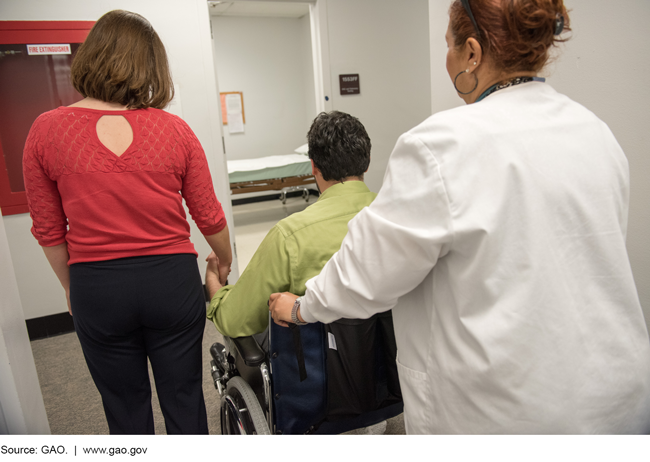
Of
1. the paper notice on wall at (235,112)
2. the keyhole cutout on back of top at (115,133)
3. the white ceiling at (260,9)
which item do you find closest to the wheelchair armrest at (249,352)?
the keyhole cutout on back of top at (115,133)

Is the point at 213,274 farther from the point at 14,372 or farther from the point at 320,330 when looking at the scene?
the point at 14,372

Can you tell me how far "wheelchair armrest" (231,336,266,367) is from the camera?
4.04 feet

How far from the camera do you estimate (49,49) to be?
2.68 metres

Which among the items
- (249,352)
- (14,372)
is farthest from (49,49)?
(14,372)

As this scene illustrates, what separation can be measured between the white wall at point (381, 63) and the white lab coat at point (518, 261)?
3.07m

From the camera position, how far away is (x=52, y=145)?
1.05 m

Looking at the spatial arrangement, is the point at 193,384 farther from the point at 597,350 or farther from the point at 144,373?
the point at 597,350

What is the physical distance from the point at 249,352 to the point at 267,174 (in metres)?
4.70

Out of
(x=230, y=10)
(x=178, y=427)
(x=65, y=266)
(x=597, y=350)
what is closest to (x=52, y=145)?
(x=65, y=266)

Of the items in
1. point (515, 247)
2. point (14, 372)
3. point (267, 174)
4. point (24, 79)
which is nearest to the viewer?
point (14, 372)

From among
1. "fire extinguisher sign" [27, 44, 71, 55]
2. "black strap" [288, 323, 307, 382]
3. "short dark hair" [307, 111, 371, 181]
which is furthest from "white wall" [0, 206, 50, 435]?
"fire extinguisher sign" [27, 44, 71, 55]

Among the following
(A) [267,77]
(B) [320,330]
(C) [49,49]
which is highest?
(A) [267,77]

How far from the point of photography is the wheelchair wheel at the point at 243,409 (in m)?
1.23

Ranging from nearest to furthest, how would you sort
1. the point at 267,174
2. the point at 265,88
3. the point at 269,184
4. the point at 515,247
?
the point at 515,247 → the point at 267,174 → the point at 269,184 → the point at 265,88
